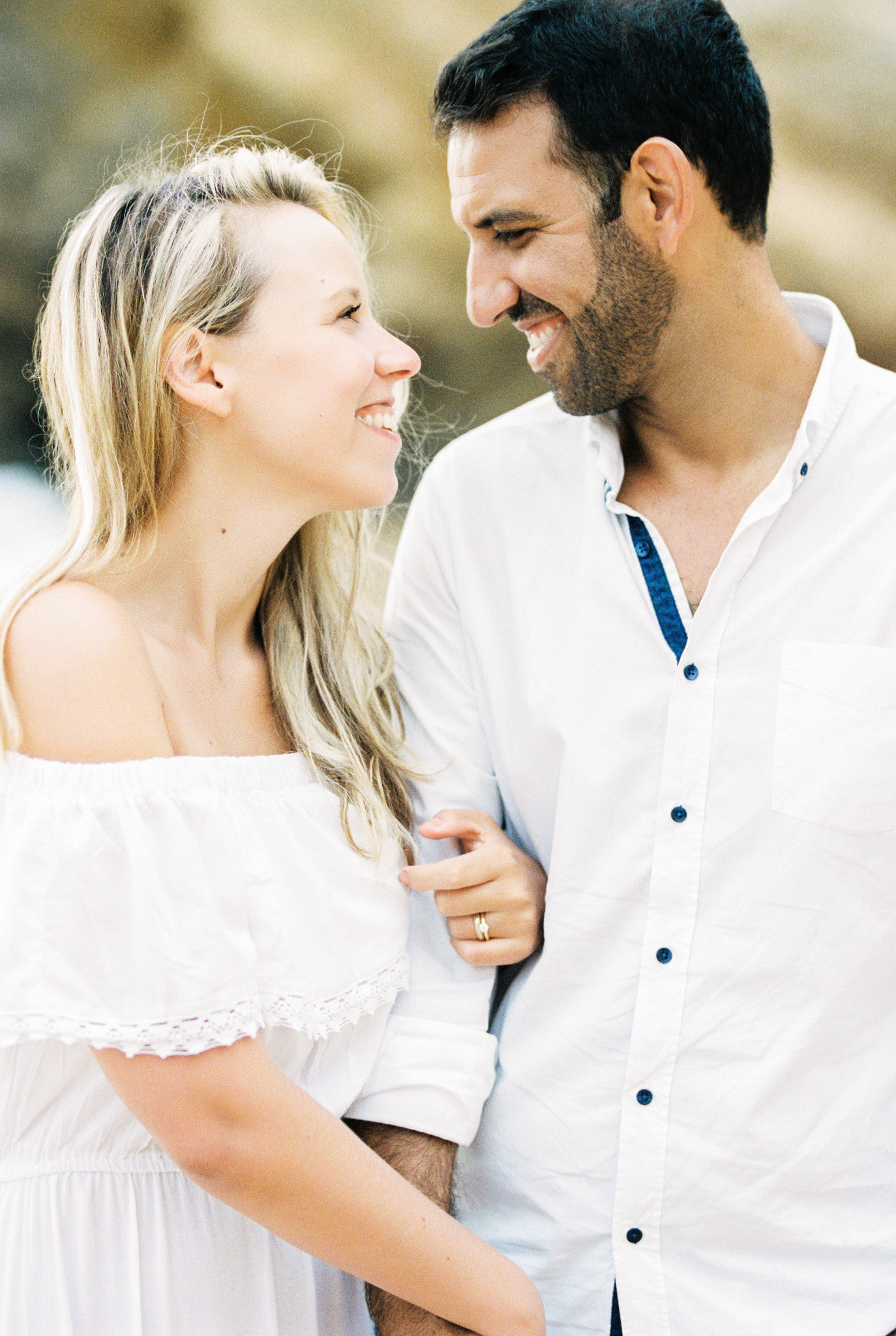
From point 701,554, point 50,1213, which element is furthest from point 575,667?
point 50,1213

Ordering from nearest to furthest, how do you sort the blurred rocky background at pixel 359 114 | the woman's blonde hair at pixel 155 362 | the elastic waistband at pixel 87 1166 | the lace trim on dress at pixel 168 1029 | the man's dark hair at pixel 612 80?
1. the lace trim on dress at pixel 168 1029
2. the elastic waistband at pixel 87 1166
3. the woman's blonde hair at pixel 155 362
4. the man's dark hair at pixel 612 80
5. the blurred rocky background at pixel 359 114

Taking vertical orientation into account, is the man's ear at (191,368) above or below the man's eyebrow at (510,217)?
below

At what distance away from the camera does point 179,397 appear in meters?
1.18

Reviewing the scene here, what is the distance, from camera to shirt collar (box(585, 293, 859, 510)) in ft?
4.08

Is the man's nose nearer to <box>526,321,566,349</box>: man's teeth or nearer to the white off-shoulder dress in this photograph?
<box>526,321,566,349</box>: man's teeth

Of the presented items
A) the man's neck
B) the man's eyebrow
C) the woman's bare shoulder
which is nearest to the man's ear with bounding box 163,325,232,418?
the woman's bare shoulder

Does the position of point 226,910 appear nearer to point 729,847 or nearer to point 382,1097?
point 382,1097

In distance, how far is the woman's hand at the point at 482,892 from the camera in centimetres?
121

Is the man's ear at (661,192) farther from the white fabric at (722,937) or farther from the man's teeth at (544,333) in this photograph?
the white fabric at (722,937)

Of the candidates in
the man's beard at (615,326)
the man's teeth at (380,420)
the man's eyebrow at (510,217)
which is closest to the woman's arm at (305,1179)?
the man's teeth at (380,420)

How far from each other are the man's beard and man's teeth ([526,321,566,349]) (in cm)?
2

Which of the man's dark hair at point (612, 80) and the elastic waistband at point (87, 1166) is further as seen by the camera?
the man's dark hair at point (612, 80)

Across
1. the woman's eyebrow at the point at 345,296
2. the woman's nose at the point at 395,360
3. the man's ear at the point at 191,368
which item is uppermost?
the woman's eyebrow at the point at 345,296

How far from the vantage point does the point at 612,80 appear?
4.37ft
